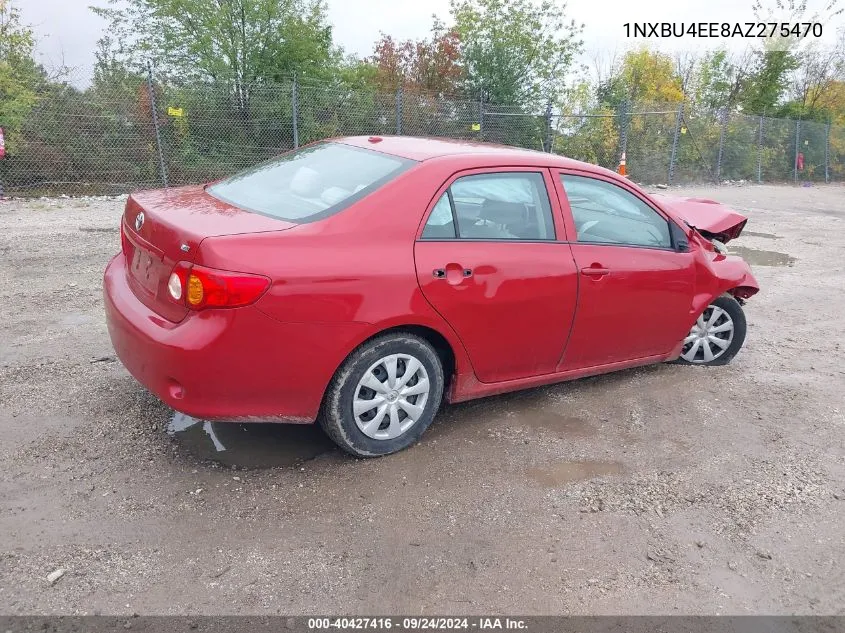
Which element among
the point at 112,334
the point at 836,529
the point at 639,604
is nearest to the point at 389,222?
the point at 112,334

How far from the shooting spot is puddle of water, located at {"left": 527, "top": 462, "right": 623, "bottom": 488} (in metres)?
3.38

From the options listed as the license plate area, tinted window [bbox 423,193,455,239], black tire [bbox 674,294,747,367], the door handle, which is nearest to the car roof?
tinted window [bbox 423,193,455,239]

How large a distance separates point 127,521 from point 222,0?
17.7 meters

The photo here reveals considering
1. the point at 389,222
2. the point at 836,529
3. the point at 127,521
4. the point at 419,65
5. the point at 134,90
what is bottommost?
the point at 836,529

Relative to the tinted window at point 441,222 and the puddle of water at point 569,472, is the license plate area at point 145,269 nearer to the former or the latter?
the tinted window at point 441,222

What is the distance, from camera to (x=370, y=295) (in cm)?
314

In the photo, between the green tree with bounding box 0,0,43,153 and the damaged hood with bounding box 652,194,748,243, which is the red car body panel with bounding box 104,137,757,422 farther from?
the green tree with bounding box 0,0,43,153

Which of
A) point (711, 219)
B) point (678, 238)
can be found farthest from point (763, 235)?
point (678, 238)

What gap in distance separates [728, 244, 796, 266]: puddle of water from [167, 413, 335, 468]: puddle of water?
7.26 meters

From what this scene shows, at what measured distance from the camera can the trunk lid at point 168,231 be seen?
3012 millimetres

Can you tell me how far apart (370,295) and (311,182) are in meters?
0.88

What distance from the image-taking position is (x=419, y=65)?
2512 cm

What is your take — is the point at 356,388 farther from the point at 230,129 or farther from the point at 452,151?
the point at 230,129

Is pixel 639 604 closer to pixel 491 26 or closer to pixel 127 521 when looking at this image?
pixel 127 521
